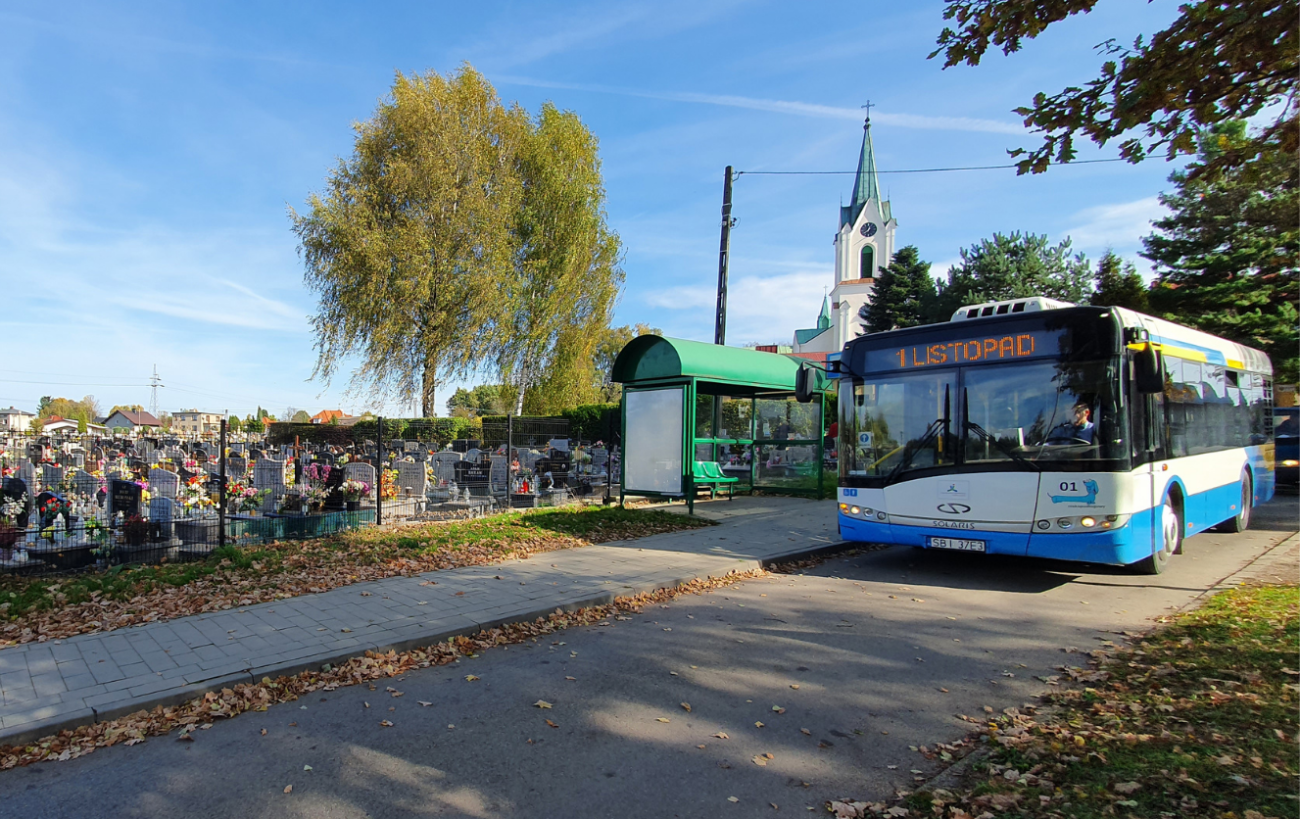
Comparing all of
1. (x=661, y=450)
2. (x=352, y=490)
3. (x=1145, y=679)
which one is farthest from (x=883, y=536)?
(x=352, y=490)

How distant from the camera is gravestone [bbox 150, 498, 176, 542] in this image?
8195 mm

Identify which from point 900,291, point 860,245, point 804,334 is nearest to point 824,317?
point 804,334

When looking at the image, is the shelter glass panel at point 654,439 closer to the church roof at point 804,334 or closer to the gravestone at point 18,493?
the gravestone at point 18,493

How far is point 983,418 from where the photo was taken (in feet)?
24.3

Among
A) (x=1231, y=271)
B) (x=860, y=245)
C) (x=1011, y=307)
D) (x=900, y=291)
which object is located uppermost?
(x=860, y=245)

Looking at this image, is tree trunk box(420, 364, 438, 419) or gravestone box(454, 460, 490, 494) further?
tree trunk box(420, 364, 438, 419)

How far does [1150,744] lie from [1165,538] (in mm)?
5500

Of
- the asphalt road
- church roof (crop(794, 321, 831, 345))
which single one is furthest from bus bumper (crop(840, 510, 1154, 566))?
church roof (crop(794, 321, 831, 345))

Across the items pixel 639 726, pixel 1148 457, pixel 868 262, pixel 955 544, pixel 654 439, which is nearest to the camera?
pixel 639 726

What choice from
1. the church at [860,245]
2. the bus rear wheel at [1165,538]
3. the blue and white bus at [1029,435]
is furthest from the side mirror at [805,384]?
the church at [860,245]

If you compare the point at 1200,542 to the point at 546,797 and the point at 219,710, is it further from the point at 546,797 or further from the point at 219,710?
the point at 219,710

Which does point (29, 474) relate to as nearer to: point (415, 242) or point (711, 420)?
point (711, 420)

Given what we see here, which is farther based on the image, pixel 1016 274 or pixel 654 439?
pixel 1016 274

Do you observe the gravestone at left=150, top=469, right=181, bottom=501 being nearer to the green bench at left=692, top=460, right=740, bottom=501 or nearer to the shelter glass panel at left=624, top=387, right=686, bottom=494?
the shelter glass panel at left=624, top=387, right=686, bottom=494
